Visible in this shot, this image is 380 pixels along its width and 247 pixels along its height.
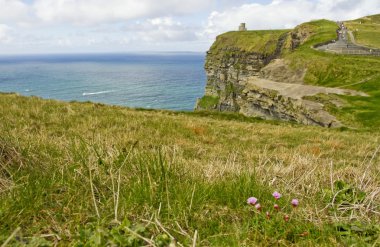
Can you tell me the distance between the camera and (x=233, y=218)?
3506mm

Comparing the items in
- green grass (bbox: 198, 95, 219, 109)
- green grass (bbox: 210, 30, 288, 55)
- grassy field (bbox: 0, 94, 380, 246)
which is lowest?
green grass (bbox: 198, 95, 219, 109)

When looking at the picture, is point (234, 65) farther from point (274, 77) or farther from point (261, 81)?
point (261, 81)

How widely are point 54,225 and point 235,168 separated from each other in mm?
2752

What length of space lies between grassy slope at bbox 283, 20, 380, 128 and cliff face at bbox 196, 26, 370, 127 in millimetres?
2083

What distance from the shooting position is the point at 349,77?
216 feet

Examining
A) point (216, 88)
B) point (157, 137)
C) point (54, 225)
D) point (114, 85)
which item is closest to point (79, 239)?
point (54, 225)

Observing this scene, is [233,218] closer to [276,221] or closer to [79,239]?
[276,221]

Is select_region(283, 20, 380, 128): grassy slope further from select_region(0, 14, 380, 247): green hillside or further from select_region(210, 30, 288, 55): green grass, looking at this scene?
select_region(0, 14, 380, 247): green hillside

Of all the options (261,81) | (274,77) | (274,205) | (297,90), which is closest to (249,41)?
(274,77)

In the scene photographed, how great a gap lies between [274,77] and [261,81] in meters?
3.53

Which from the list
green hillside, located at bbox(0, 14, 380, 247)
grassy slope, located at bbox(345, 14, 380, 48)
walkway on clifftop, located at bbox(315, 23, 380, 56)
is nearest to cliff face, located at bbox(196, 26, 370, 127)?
walkway on clifftop, located at bbox(315, 23, 380, 56)

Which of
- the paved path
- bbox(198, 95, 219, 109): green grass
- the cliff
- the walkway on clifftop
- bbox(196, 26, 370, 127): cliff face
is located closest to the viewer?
the cliff

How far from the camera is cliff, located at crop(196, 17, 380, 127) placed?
5597 cm

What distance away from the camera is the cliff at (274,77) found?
56.0m
